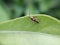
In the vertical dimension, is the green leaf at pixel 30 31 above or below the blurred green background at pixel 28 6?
above

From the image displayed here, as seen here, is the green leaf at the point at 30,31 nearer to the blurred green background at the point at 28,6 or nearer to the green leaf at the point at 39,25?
the green leaf at the point at 39,25

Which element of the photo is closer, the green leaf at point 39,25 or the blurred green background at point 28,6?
the green leaf at point 39,25

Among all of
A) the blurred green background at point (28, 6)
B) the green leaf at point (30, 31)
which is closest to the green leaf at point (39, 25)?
the green leaf at point (30, 31)

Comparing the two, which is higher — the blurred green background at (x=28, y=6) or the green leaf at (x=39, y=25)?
the green leaf at (x=39, y=25)

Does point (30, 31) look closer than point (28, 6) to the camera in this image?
Yes

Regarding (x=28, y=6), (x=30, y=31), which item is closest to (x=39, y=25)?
(x=30, y=31)

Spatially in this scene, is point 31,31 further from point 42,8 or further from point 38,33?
point 42,8

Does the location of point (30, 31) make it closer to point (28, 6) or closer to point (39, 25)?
point (39, 25)

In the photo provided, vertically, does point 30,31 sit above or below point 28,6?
above

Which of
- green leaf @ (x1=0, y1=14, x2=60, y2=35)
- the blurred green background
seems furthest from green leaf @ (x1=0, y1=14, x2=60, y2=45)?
the blurred green background
